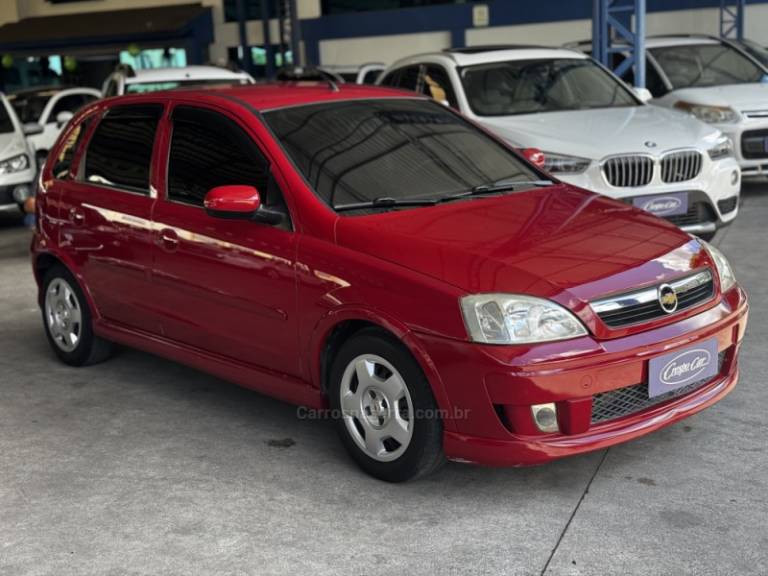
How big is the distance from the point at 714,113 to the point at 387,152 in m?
6.79

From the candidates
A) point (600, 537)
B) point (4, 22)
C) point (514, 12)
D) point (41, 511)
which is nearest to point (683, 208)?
point (600, 537)

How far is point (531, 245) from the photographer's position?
409 centimetres

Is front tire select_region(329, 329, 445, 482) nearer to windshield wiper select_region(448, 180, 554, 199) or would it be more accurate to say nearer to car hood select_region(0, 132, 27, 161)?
windshield wiper select_region(448, 180, 554, 199)

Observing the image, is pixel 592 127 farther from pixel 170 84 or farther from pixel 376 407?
pixel 170 84

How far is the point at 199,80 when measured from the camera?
12.4 metres

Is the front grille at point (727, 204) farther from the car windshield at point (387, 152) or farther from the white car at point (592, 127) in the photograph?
the car windshield at point (387, 152)

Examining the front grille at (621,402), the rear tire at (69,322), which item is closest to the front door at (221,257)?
the rear tire at (69,322)

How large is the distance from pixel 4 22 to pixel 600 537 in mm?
28086

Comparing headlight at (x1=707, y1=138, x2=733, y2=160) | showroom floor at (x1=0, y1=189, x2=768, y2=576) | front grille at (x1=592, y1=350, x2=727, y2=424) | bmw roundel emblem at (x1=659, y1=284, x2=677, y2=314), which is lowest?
showroom floor at (x1=0, y1=189, x2=768, y2=576)

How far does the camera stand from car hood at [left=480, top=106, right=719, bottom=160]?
299 inches

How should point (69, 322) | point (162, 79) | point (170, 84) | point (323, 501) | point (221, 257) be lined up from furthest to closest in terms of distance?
point (170, 84) → point (162, 79) → point (69, 322) → point (221, 257) → point (323, 501)

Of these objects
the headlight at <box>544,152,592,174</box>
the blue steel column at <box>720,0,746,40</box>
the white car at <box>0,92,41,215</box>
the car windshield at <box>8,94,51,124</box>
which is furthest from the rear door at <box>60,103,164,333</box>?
the blue steel column at <box>720,0,746,40</box>

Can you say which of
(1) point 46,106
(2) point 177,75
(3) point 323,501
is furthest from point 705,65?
(1) point 46,106

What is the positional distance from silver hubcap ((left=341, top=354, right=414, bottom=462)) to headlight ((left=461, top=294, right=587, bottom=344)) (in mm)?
423
